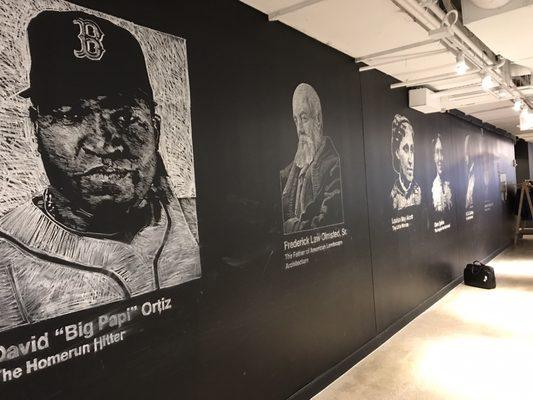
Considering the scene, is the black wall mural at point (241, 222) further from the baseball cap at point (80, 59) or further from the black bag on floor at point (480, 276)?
the black bag on floor at point (480, 276)

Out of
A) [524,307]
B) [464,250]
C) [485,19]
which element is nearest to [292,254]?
[485,19]

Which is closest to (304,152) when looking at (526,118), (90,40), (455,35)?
(455,35)

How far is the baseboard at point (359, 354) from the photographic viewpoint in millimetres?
2983

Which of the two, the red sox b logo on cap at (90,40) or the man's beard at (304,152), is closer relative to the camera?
the red sox b logo on cap at (90,40)

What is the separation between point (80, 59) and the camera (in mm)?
1714

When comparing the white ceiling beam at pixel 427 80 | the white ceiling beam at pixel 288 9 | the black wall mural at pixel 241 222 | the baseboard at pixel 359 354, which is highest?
the white ceiling beam at pixel 288 9

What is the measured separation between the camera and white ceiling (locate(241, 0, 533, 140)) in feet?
8.68

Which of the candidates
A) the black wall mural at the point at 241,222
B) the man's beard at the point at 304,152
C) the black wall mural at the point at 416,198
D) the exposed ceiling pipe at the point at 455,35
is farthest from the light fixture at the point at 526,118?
the man's beard at the point at 304,152

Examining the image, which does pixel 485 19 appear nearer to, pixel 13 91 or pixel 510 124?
pixel 13 91

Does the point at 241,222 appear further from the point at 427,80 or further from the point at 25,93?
the point at 427,80

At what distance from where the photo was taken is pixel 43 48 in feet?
5.22

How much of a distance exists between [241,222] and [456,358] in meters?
2.51

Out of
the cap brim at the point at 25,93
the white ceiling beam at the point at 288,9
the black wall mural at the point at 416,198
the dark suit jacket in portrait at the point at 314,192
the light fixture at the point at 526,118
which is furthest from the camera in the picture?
the light fixture at the point at 526,118

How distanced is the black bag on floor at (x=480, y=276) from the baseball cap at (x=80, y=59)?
5.78 m
